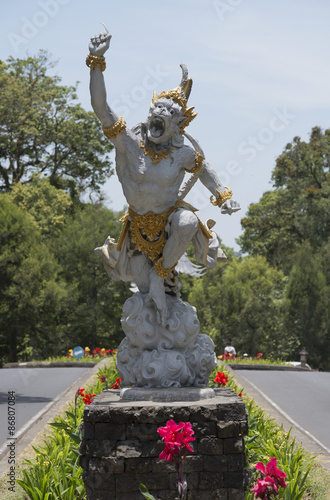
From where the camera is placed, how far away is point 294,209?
30.2 metres

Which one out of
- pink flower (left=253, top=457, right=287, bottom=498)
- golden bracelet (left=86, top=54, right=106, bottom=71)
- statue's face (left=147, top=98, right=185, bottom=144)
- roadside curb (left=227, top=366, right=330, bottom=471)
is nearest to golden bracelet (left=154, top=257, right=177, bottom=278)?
statue's face (left=147, top=98, right=185, bottom=144)

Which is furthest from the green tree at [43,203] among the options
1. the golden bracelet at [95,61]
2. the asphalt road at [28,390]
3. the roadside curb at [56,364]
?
the golden bracelet at [95,61]

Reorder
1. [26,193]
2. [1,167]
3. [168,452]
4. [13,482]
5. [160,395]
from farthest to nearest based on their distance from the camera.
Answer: [1,167], [26,193], [13,482], [160,395], [168,452]

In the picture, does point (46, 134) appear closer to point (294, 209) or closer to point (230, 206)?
point (294, 209)

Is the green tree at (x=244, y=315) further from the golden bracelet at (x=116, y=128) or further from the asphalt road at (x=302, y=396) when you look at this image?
the golden bracelet at (x=116, y=128)

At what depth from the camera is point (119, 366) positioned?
609cm

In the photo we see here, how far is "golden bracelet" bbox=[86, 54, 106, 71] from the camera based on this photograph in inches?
218

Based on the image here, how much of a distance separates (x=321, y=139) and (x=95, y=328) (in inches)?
521

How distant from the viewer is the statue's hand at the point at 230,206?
618cm

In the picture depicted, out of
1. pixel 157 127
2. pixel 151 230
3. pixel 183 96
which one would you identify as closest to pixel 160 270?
pixel 151 230

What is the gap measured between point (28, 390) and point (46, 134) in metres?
16.8

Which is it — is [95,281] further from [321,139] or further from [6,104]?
[321,139]

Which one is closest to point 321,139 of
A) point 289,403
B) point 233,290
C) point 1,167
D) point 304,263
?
point 304,263

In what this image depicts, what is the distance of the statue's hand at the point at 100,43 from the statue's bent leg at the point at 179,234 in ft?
5.02
